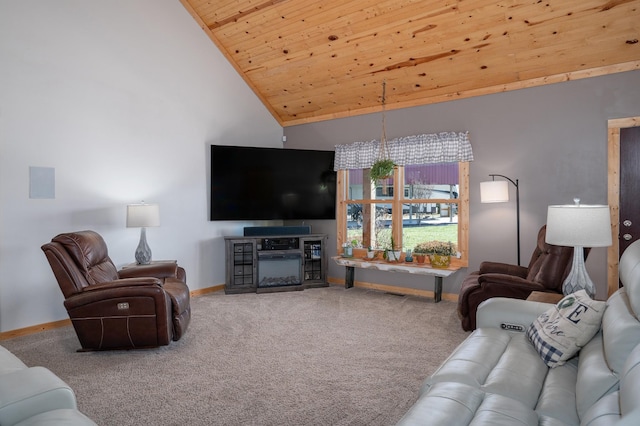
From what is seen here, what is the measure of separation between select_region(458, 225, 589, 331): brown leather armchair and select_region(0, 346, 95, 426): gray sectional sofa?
330 cm

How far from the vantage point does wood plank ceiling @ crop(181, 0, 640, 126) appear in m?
3.90

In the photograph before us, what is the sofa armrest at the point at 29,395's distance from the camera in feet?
4.45

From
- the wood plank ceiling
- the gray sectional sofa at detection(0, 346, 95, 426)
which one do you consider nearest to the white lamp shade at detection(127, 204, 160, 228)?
the wood plank ceiling

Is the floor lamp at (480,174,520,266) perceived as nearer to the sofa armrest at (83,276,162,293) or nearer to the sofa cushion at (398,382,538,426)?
the sofa cushion at (398,382,538,426)

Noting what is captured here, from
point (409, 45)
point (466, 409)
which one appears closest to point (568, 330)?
point (466, 409)

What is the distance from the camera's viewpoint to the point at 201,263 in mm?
5793

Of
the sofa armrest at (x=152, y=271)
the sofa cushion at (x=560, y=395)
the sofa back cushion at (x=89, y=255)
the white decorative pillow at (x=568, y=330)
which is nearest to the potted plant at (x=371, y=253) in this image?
the sofa armrest at (x=152, y=271)

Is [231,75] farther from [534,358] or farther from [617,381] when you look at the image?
[617,381]

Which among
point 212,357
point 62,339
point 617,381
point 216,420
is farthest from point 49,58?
point 617,381

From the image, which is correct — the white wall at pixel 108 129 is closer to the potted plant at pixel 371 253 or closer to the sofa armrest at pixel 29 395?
the potted plant at pixel 371 253

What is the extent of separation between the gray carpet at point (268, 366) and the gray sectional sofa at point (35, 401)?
101 centimetres

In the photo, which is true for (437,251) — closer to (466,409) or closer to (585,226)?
(585,226)

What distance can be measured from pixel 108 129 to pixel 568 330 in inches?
190

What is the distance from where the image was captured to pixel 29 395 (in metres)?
1.41
